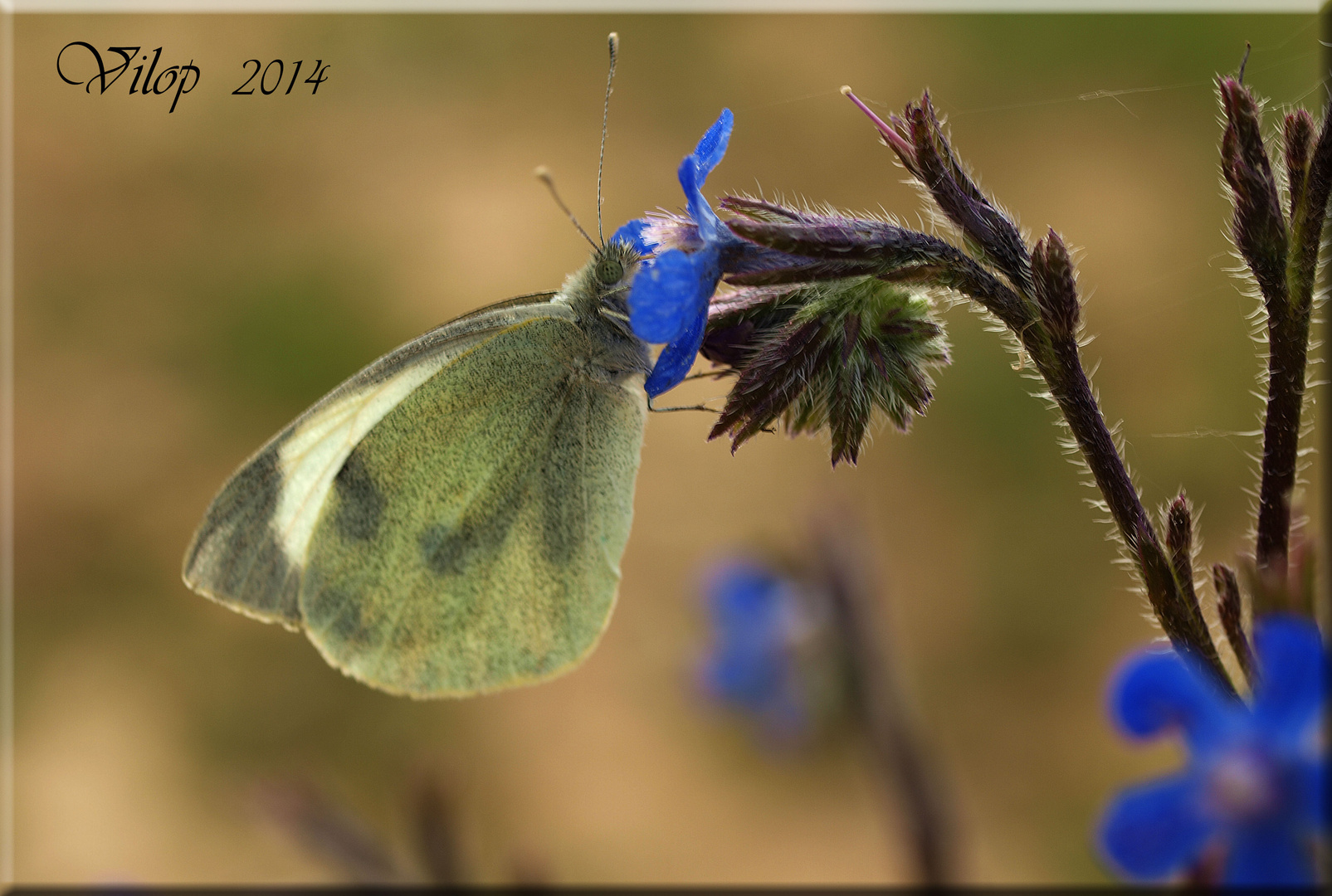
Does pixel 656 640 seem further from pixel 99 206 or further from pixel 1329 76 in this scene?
pixel 99 206

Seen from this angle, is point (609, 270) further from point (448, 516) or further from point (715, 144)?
point (448, 516)

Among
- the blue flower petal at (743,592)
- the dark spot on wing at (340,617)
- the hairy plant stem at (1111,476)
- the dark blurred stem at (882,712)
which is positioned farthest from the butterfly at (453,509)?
the blue flower petal at (743,592)

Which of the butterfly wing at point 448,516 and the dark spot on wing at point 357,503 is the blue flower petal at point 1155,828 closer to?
the butterfly wing at point 448,516

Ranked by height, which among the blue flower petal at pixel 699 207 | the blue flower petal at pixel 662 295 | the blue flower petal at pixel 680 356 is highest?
Result: the blue flower petal at pixel 699 207

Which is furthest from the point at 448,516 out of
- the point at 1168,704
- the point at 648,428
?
the point at 648,428

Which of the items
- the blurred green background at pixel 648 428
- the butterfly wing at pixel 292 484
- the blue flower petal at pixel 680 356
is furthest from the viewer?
the blurred green background at pixel 648 428

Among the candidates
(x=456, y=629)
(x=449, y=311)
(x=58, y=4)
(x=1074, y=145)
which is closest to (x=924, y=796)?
(x=456, y=629)
